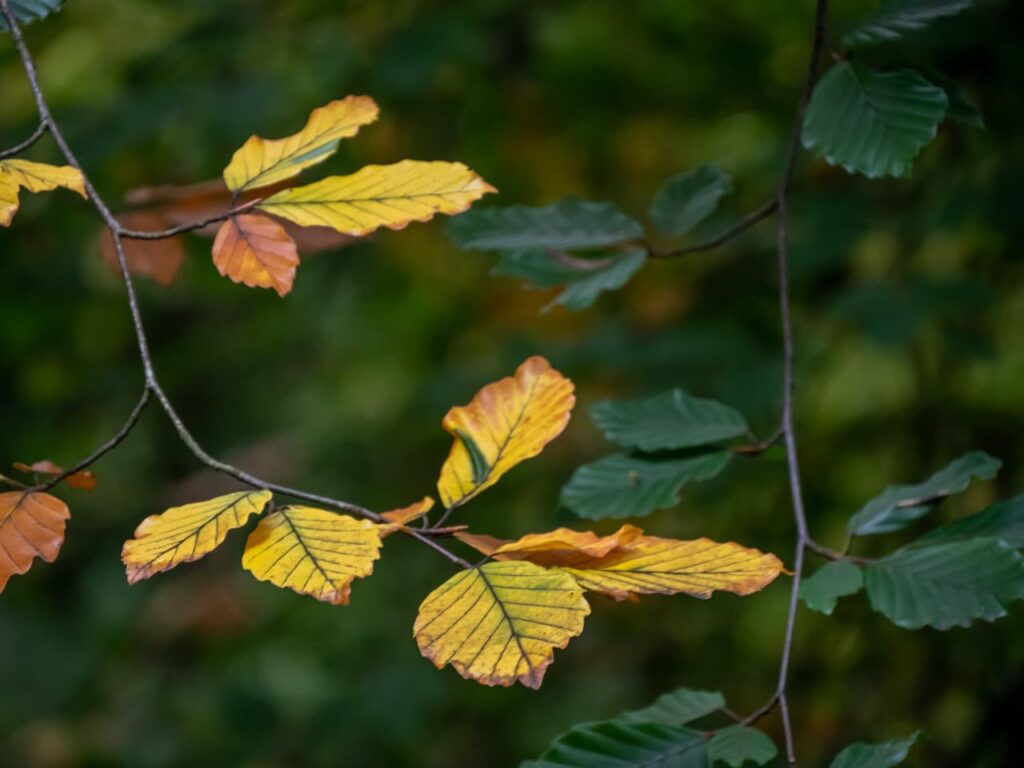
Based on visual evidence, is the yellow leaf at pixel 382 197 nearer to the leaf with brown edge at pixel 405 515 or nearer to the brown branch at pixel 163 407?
the brown branch at pixel 163 407

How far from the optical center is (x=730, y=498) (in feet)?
5.82

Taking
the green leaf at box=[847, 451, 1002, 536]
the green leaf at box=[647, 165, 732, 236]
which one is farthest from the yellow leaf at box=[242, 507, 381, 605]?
the green leaf at box=[647, 165, 732, 236]

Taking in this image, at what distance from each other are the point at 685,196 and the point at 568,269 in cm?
12

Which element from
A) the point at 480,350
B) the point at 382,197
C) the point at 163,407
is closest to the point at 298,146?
the point at 382,197

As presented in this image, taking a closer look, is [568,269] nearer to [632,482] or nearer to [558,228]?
[558,228]

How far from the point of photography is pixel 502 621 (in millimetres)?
468

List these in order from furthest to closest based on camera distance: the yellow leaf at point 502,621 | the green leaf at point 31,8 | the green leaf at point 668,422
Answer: the green leaf at point 668,422, the green leaf at point 31,8, the yellow leaf at point 502,621

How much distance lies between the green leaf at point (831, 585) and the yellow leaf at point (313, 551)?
0.27 m

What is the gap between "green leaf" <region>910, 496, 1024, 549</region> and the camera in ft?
2.09

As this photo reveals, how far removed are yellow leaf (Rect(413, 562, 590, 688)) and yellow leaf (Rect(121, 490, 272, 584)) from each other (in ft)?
0.31

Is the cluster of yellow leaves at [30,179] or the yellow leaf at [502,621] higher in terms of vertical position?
the cluster of yellow leaves at [30,179]

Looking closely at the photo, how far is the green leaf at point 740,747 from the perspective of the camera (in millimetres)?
545

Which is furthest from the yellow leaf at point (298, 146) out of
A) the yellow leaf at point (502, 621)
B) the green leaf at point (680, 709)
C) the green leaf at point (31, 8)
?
the green leaf at point (680, 709)

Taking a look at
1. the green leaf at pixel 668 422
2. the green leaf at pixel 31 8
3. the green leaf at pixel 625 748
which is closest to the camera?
the green leaf at pixel 625 748
